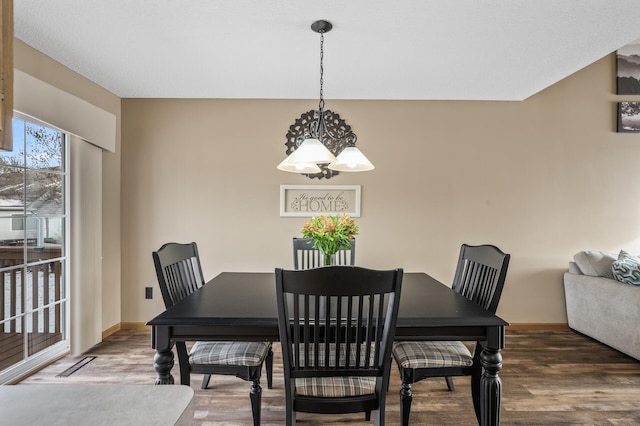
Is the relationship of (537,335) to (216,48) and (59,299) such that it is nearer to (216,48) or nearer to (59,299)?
(216,48)

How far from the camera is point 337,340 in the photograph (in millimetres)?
1484

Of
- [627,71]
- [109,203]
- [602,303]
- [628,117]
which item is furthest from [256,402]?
[627,71]

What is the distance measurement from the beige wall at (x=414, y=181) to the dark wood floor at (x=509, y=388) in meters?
0.76

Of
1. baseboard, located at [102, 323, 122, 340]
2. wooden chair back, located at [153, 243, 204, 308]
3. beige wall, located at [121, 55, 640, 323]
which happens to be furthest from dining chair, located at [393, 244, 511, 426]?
baseboard, located at [102, 323, 122, 340]

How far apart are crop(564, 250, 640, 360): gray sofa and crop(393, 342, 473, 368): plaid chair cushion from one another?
6.07ft

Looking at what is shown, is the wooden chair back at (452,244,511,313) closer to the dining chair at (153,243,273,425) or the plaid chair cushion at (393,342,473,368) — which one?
the plaid chair cushion at (393,342,473,368)

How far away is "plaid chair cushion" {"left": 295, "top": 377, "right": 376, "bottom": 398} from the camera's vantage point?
4.90 feet

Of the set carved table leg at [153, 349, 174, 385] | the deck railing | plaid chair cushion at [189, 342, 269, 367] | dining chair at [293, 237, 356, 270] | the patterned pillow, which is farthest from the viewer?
the patterned pillow

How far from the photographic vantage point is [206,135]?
142 inches

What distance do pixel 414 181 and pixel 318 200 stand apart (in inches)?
38.4

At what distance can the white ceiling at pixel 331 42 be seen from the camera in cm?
199

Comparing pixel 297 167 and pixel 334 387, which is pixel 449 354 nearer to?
pixel 334 387

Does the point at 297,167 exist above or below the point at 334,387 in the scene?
above

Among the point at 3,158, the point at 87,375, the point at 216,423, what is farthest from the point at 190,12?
the point at 87,375
